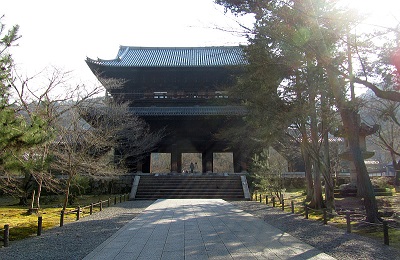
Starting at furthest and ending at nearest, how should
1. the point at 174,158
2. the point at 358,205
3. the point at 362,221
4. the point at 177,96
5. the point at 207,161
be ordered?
the point at 207,161, the point at 174,158, the point at 177,96, the point at 358,205, the point at 362,221

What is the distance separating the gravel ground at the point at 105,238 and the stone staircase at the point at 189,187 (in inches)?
355

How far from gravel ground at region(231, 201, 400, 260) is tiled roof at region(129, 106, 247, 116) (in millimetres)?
12174

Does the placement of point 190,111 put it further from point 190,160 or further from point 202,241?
point 190,160

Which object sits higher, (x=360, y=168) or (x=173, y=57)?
(x=173, y=57)

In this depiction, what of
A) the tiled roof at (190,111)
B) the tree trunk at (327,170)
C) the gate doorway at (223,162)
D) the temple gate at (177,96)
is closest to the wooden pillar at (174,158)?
the temple gate at (177,96)

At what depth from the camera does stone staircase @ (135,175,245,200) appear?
20.0 meters

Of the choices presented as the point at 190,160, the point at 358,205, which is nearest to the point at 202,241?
the point at 358,205

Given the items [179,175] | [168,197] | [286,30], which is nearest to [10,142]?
[286,30]

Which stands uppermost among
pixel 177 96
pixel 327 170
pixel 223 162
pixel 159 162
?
pixel 177 96

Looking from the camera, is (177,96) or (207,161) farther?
(207,161)

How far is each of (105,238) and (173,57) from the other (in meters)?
22.2

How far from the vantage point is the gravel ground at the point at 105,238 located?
6395 millimetres

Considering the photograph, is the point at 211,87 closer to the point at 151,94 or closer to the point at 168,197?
the point at 151,94

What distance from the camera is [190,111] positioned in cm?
2305
